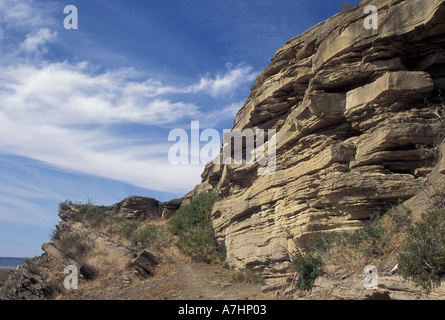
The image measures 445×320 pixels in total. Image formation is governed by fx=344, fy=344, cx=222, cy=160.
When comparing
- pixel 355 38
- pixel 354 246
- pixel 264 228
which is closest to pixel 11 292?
pixel 264 228

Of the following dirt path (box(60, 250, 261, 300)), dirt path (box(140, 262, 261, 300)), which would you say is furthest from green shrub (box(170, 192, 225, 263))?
dirt path (box(140, 262, 261, 300))

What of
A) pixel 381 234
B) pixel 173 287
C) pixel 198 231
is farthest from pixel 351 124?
pixel 198 231

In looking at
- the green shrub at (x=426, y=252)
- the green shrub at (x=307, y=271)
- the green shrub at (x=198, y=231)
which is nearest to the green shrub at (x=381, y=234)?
the green shrub at (x=426, y=252)

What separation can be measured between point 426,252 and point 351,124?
528 cm

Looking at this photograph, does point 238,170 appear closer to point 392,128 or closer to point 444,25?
point 392,128

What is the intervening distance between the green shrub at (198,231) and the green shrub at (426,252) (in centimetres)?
1177

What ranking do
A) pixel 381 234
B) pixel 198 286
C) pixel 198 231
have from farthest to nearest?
1. pixel 198 231
2. pixel 198 286
3. pixel 381 234

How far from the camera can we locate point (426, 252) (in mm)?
6715

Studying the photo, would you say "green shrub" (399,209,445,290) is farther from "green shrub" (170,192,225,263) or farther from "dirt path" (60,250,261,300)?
"green shrub" (170,192,225,263)

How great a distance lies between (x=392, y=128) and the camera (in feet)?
31.5

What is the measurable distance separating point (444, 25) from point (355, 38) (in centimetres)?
238

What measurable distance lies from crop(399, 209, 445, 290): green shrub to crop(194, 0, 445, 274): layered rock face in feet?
6.67

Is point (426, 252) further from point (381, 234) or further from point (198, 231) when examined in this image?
point (198, 231)
